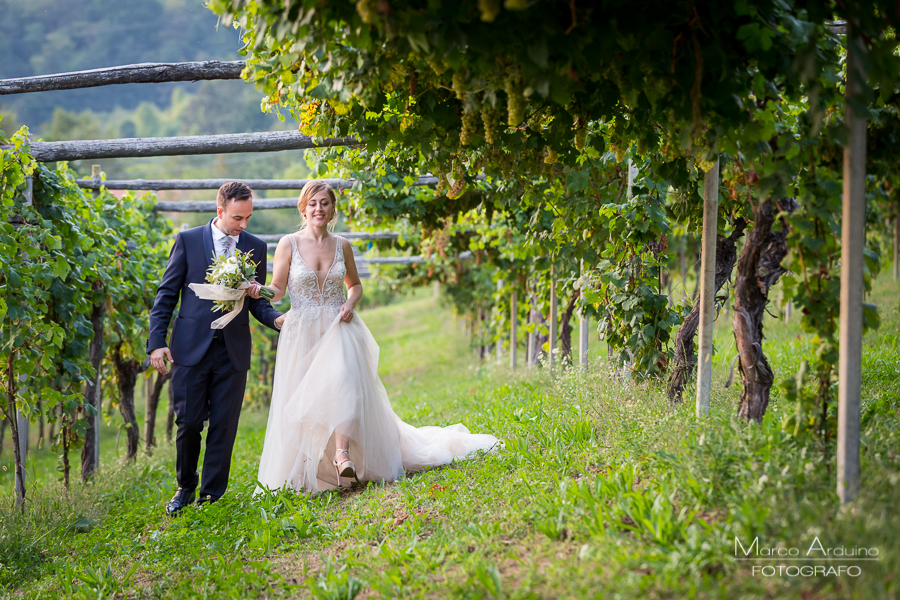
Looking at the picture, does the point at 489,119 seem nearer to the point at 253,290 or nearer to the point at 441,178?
the point at 441,178

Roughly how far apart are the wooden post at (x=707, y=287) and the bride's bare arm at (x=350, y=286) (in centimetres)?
221

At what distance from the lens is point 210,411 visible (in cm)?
412

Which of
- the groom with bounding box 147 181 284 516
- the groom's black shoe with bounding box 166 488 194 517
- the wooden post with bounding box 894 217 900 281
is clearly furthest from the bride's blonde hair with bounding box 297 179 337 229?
the wooden post with bounding box 894 217 900 281

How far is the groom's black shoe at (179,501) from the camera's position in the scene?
3954 mm

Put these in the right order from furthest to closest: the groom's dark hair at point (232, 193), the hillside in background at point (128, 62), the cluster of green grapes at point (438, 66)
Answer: the hillside in background at point (128, 62), the groom's dark hair at point (232, 193), the cluster of green grapes at point (438, 66)

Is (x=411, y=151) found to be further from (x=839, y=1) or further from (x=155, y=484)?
(x=155, y=484)

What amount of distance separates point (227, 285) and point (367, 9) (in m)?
2.42

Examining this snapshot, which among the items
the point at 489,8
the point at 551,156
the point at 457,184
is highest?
the point at 489,8

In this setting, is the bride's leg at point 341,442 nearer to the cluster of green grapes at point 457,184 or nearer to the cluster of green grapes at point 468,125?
the cluster of green grapes at point 457,184

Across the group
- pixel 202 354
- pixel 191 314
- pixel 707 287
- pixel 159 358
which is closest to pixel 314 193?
pixel 191 314

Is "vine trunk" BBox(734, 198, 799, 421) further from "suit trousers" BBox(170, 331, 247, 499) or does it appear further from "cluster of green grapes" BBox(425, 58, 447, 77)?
"suit trousers" BBox(170, 331, 247, 499)

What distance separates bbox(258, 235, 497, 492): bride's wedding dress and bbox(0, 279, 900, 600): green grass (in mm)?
215

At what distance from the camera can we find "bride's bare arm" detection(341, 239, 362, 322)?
424 centimetres

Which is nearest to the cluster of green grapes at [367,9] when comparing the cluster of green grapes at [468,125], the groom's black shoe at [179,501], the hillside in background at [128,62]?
the cluster of green grapes at [468,125]
